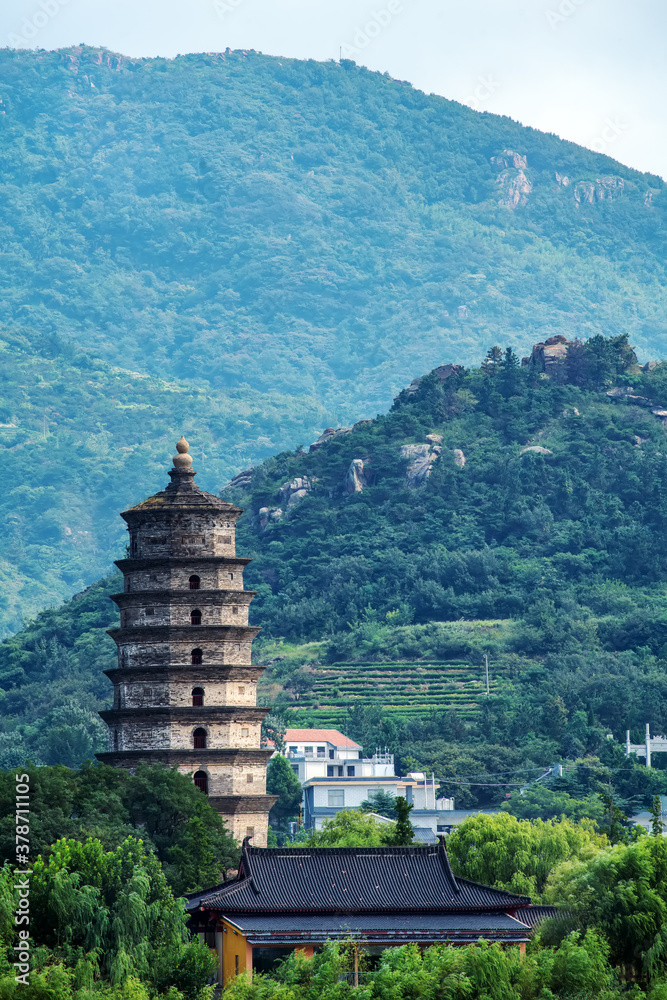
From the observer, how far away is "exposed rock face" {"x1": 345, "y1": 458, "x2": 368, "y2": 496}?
604 ft

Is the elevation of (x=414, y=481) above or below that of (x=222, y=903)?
above

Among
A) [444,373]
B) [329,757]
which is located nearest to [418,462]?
[444,373]

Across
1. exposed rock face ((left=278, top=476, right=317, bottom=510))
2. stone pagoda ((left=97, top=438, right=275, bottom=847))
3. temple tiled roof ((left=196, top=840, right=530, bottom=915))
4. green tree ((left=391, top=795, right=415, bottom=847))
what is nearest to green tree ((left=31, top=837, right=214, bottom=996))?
temple tiled roof ((left=196, top=840, right=530, bottom=915))

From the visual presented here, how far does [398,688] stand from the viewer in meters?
152

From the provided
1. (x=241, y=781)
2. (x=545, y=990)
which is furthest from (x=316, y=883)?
(x=241, y=781)

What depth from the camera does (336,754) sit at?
139 m

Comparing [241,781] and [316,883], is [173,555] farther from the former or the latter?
[316,883]

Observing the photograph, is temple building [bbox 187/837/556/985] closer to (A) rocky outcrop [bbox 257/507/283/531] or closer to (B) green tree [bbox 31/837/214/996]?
(B) green tree [bbox 31/837/214/996]

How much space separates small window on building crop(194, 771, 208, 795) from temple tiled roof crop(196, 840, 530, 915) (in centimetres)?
1249

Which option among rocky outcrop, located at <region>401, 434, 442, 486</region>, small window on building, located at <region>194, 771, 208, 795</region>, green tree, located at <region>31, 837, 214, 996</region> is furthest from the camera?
rocky outcrop, located at <region>401, 434, 442, 486</region>

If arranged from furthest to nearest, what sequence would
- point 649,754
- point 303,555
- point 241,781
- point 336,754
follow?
point 303,555, point 336,754, point 649,754, point 241,781

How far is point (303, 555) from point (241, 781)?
103957 millimetres

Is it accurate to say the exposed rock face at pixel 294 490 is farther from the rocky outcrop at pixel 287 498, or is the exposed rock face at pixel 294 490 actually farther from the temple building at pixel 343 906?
the temple building at pixel 343 906

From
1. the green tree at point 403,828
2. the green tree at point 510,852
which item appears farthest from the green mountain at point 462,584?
the green tree at point 403,828
